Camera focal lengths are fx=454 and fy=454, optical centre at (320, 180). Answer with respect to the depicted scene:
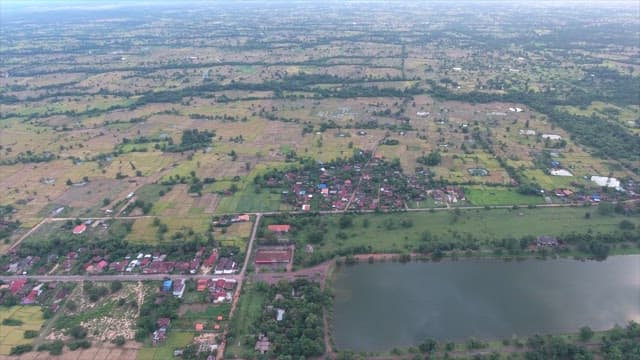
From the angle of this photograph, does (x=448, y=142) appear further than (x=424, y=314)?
Yes

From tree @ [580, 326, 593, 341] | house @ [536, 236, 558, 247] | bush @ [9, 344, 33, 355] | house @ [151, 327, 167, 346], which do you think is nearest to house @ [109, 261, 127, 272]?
bush @ [9, 344, 33, 355]

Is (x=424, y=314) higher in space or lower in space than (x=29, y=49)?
lower

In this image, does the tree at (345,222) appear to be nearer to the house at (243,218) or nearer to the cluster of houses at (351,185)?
the cluster of houses at (351,185)

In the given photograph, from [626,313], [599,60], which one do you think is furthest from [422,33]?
[626,313]

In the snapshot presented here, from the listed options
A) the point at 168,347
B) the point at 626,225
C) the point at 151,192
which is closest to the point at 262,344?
the point at 168,347

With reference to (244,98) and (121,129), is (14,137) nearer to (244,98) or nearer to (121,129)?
(121,129)

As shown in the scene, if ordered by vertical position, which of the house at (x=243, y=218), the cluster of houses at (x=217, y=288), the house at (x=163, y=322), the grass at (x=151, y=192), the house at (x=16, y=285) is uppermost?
the grass at (x=151, y=192)

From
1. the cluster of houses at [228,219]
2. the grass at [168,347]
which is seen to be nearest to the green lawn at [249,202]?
the cluster of houses at [228,219]
